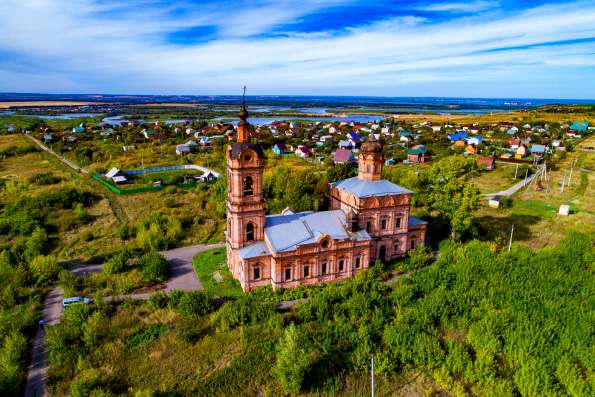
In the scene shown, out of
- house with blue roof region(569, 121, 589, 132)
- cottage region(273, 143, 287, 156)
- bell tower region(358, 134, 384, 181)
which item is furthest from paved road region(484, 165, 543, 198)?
house with blue roof region(569, 121, 589, 132)

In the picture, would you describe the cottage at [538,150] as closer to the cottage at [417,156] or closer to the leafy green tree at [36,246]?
the cottage at [417,156]

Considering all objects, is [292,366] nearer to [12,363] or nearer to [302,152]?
[12,363]

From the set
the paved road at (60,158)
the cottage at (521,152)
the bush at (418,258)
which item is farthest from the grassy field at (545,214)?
the paved road at (60,158)

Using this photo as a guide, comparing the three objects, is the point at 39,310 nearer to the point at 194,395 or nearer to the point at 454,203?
the point at 194,395

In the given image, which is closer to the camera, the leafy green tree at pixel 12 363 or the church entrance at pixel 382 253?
the leafy green tree at pixel 12 363

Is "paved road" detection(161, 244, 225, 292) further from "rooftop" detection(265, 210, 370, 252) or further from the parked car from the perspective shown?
"rooftop" detection(265, 210, 370, 252)

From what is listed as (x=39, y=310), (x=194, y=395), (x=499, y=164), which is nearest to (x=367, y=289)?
(x=194, y=395)
